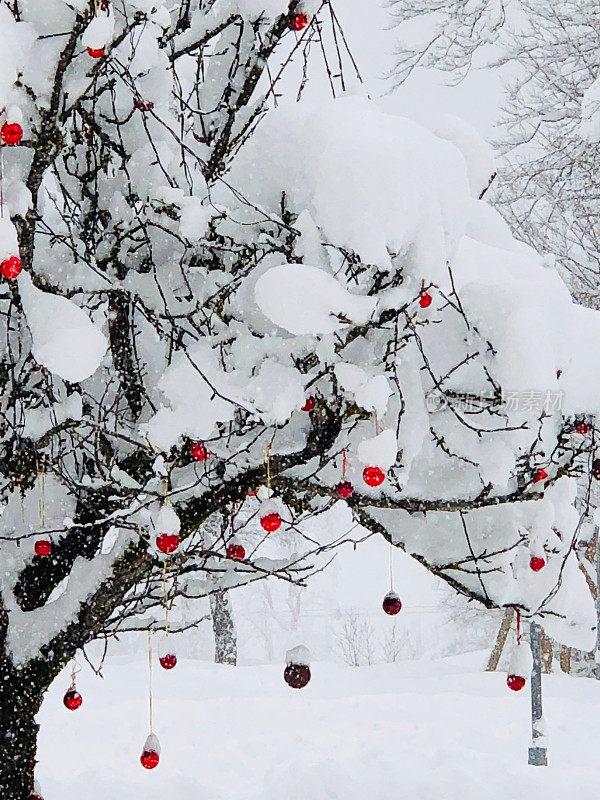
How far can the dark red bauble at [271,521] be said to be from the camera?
2729mm

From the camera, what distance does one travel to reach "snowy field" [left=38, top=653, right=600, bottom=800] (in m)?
5.95

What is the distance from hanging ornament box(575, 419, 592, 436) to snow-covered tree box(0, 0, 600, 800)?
0.01 meters

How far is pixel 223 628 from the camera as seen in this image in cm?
1449

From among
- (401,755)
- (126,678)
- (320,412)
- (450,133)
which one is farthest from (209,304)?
(126,678)

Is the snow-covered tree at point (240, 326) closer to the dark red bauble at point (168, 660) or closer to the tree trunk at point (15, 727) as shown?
the tree trunk at point (15, 727)

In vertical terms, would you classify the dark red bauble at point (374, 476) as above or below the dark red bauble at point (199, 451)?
below

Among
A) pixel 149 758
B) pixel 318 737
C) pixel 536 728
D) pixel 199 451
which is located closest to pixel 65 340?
pixel 199 451

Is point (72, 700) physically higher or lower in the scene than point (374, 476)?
lower

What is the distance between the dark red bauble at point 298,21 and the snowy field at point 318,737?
499 centimetres

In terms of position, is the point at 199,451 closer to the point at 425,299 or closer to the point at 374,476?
the point at 374,476

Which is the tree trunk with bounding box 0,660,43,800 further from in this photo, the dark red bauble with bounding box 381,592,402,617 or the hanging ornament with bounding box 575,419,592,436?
the hanging ornament with bounding box 575,419,592,436

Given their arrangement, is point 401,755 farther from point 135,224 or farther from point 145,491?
point 135,224

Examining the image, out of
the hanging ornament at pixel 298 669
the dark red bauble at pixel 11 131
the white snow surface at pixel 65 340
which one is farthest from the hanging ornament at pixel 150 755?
the dark red bauble at pixel 11 131

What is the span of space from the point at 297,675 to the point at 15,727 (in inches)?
52.6
